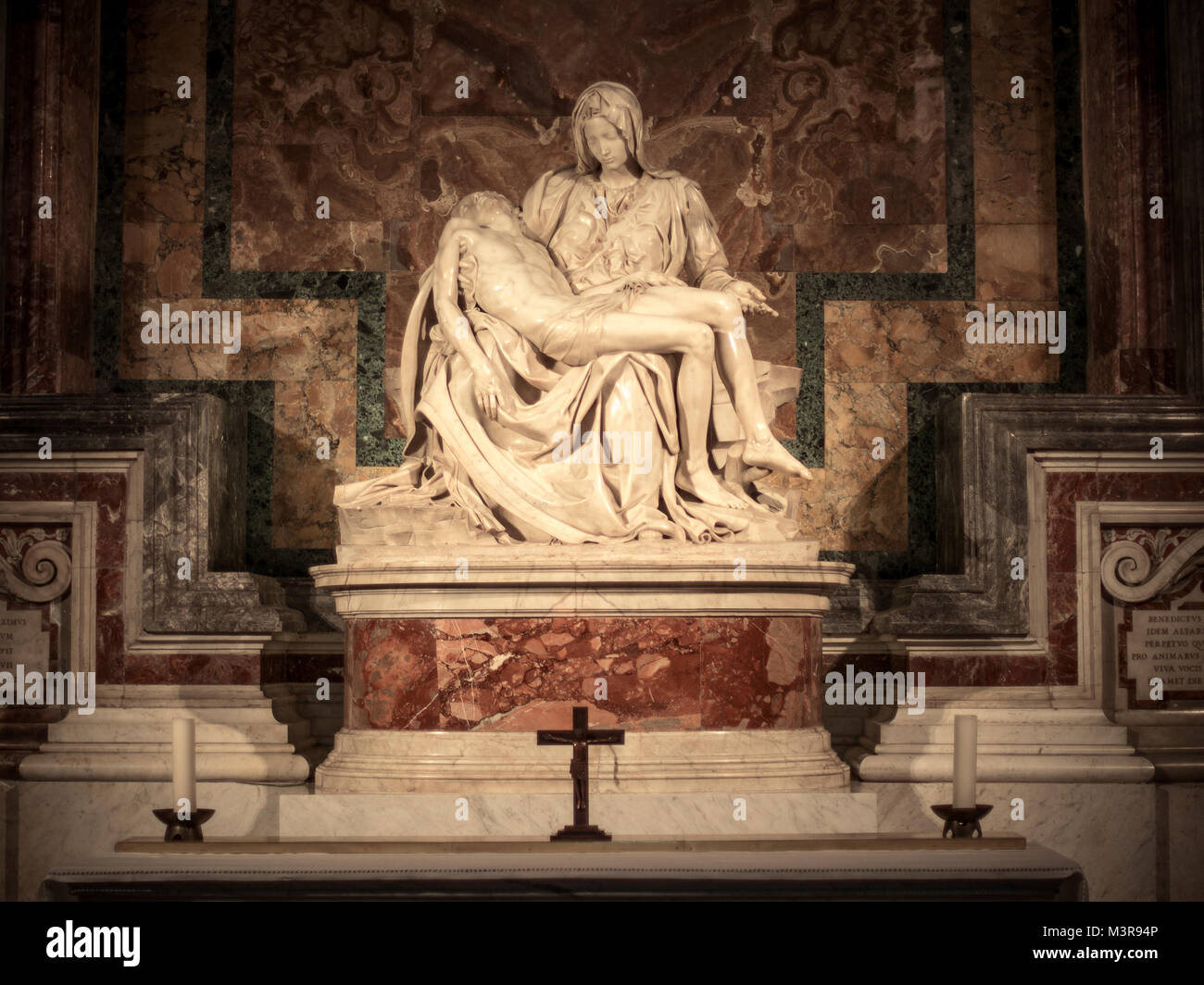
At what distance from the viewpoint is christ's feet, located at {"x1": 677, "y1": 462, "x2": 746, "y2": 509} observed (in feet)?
22.1

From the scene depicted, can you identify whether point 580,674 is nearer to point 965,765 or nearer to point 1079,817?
point 965,765

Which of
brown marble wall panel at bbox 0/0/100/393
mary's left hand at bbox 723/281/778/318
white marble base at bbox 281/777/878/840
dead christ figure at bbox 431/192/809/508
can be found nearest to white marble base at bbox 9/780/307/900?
white marble base at bbox 281/777/878/840

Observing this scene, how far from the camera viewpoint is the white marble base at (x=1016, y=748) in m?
7.14

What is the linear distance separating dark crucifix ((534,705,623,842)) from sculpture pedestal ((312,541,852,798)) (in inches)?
44.8

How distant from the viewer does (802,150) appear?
880 cm

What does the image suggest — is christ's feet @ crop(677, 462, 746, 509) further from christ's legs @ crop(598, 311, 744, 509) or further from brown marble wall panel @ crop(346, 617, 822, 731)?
brown marble wall panel @ crop(346, 617, 822, 731)

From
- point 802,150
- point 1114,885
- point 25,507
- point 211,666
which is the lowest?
point 1114,885

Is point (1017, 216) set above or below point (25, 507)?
above

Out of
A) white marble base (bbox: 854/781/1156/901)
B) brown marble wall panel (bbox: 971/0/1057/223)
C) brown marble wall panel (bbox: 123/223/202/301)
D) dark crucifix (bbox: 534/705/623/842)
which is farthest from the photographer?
brown marble wall panel (bbox: 971/0/1057/223)

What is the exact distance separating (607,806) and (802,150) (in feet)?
14.0

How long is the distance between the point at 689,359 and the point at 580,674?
4.76 ft

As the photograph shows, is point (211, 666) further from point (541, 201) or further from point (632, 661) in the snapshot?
point (541, 201)
